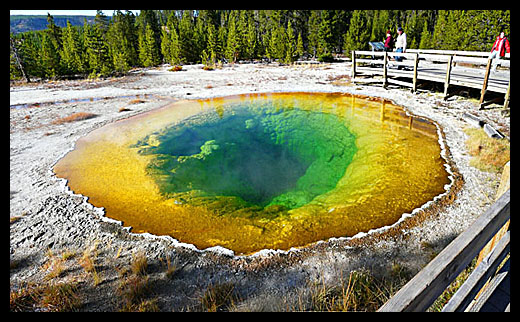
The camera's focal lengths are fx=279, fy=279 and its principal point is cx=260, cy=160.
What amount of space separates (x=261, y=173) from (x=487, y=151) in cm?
617

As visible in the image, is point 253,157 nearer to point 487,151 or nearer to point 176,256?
point 176,256

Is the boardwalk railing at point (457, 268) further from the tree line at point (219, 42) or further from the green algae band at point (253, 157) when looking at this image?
the tree line at point (219, 42)

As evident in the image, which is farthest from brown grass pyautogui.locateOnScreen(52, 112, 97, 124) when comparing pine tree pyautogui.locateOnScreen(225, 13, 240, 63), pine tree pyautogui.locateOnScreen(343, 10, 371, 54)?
pine tree pyautogui.locateOnScreen(343, 10, 371, 54)

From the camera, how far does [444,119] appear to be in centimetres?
1054

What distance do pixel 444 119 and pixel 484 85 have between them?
6.56 ft

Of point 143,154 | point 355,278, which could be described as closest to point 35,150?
point 143,154

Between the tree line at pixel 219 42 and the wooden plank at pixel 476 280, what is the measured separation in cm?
2595

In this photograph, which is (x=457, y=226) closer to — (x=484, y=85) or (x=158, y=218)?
(x=158, y=218)

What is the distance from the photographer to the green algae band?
730 cm

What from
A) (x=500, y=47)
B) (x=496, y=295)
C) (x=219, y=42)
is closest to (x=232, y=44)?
(x=219, y=42)

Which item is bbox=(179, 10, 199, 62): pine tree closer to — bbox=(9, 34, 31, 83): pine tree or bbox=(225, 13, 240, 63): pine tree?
bbox=(225, 13, 240, 63): pine tree

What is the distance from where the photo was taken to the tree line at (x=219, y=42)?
2431 cm

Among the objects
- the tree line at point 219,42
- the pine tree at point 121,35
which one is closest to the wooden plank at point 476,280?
the tree line at point 219,42

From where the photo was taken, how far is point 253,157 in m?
9.37
